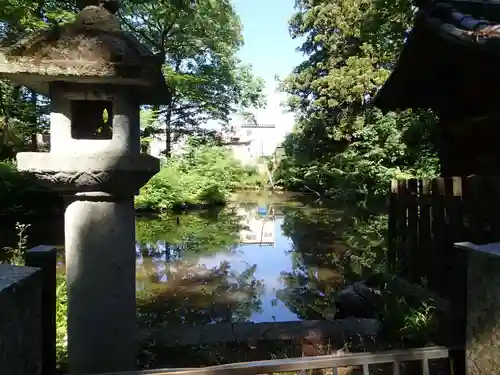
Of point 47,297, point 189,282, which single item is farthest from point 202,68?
point 47,297

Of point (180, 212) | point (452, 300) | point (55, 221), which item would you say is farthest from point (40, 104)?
point (452, 300)

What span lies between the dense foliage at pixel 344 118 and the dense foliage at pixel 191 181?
4896 millimetres

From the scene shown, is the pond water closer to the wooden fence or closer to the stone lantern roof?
the wooden fence

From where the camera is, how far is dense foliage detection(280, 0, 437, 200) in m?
16.7

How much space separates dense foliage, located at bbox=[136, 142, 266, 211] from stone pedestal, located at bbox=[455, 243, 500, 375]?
16.4 metres

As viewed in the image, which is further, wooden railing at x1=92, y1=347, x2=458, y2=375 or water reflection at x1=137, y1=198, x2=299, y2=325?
water reflection at x1=137, y1=198, x2=299, y2=325

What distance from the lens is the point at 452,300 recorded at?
2182 mm

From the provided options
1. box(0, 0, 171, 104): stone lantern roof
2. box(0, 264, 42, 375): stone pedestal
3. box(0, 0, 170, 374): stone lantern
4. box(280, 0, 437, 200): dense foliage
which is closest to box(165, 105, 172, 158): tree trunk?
box(280, 0, 437, 200): dense foliage

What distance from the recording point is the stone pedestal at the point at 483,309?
6.06 feet

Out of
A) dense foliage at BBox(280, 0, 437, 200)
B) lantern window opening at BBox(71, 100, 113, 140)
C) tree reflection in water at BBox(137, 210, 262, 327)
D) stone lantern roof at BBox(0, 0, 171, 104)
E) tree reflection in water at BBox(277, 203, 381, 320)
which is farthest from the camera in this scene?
dense foliage at BBox(280, 0, 437, 200)

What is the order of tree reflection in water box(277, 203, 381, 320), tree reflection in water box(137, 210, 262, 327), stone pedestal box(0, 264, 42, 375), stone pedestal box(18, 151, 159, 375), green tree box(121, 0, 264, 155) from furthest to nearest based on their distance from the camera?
green tree box(121, 0, 264, 155) < tree reflection in water box(277, 203, 381, 320) < tree reflection in water box(137, 210, 262, 327) < stone pedestal box(18, 151, 159, 375) < stone pedestal box(0, 264, 42, 375)

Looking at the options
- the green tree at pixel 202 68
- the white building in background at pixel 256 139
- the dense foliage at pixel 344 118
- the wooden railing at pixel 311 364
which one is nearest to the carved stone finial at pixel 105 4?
the wooden railing at pixel 311 364

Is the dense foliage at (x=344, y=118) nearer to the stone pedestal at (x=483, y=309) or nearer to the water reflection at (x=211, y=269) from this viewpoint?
the water reflection at (x=211, y=269)

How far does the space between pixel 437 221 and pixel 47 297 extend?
12.9 ft
